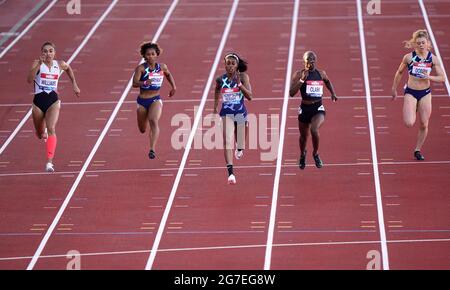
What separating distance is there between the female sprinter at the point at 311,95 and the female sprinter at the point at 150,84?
1.99 meters

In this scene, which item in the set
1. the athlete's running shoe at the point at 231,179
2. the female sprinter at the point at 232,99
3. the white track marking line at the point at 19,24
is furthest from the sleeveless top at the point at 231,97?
the white track marking line at the point at 19,24

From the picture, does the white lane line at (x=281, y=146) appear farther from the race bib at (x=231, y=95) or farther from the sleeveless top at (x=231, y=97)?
the race bib at (x=231, y=95)

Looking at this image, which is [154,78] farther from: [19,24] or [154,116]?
[19,24]

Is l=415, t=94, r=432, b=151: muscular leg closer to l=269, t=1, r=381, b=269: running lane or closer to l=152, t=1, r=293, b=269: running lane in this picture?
l=269, t=1, r=381, b=269: running lane

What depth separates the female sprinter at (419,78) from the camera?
64.2ft

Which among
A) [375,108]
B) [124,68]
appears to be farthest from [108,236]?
[124,68]

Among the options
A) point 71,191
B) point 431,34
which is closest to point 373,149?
point 71,191

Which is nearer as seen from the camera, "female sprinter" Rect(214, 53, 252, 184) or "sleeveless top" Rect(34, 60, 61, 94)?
"female sprinter" Rect(214, 53, 252, 184)

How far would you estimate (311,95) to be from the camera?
62.2 feet

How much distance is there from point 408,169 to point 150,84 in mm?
3759

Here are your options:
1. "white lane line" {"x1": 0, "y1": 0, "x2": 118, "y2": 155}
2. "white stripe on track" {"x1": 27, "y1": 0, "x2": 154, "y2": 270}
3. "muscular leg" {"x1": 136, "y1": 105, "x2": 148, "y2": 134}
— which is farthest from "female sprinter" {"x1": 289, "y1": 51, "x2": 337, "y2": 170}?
"white lane line" {"x1": 0, "y1": 0, "x2": 118, "y2": 155}

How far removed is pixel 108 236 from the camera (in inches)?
675

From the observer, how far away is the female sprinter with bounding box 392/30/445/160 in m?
19.6

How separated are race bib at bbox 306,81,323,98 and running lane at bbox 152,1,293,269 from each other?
1.33 meters
